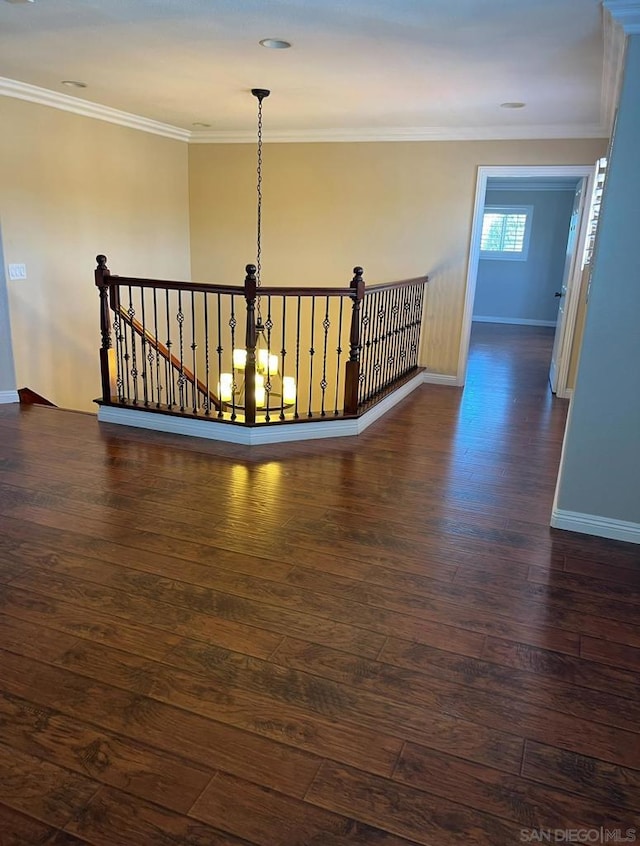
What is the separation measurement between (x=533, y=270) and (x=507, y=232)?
0.86m

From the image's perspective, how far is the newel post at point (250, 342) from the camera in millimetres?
4199

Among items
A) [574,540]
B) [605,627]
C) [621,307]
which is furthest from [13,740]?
[621,307]

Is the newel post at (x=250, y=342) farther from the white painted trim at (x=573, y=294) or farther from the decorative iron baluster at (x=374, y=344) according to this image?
the white painted trim at (x=573, y=294)

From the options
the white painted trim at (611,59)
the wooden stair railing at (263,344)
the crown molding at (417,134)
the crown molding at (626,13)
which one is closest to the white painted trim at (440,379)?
the wooden stair railing at (263,344)

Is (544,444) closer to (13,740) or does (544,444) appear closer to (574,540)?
(574,540)

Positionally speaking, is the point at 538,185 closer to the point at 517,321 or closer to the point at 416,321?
the point at 517,321

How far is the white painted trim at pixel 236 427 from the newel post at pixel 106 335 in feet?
0.54

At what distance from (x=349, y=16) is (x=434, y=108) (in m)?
2.24

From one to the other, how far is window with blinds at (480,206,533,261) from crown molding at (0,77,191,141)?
641 cm

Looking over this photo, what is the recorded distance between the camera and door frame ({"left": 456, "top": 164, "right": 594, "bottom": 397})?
5715mm

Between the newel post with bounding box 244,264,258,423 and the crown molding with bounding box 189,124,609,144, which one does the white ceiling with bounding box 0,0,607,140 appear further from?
the newel post with bounding box 244,264,258,423

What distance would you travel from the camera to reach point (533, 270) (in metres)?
11.1

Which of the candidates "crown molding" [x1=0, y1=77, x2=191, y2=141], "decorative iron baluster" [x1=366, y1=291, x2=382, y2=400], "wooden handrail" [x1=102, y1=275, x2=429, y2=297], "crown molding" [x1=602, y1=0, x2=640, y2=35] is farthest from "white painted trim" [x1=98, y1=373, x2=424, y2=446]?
"crown molding" [x1=602, y1=0, x2=640, y2=35]

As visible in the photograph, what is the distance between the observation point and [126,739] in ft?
6.02
